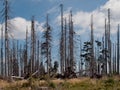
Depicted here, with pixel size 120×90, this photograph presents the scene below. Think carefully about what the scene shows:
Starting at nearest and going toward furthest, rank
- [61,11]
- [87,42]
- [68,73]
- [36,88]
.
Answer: [36,88], [68,73], [61,11], [87,42]

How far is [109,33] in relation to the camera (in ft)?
233

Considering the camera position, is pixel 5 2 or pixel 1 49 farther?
pixel 1 49

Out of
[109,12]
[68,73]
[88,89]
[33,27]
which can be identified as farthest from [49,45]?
[88,89]

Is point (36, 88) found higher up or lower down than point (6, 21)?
lower down

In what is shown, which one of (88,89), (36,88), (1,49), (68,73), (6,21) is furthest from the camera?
(1,49)

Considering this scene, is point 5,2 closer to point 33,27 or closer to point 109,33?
point 33,27

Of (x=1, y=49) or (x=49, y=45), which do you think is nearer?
(x=49, y=45)

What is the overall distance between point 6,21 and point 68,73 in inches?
615

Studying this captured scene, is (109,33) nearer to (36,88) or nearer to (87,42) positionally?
(87,42)

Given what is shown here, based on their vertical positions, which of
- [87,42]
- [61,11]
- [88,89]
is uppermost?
[61,11]

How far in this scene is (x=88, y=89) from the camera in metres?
21.7

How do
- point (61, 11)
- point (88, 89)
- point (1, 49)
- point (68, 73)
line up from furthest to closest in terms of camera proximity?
point (1, 49), point (61, 11), point (68, 73), point (88, 89)

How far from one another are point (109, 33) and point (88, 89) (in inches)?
1977

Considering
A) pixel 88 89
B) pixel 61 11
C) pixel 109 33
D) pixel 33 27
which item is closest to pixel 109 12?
pixel 109 33
